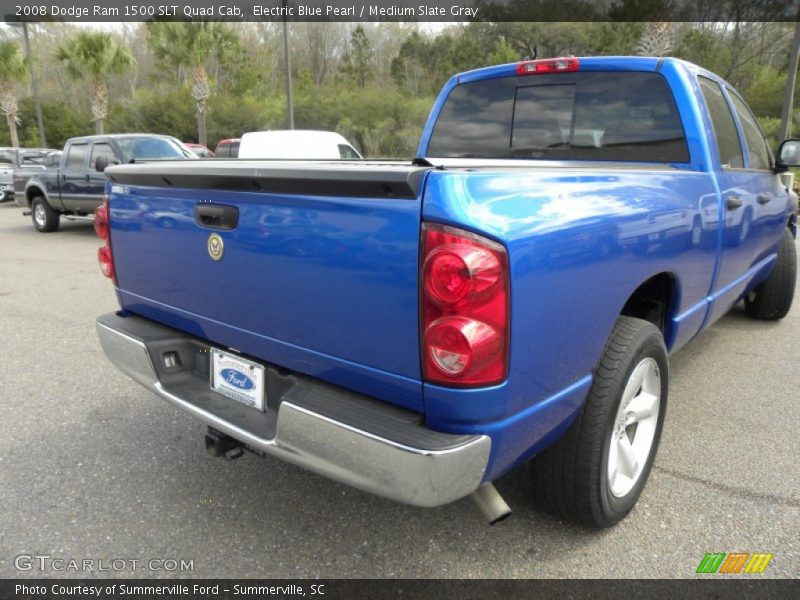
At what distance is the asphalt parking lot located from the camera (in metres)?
2.29

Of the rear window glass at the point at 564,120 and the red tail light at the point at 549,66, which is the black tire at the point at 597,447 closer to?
the rear window glass at the point at 564,120

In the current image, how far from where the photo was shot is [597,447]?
2.18 meters

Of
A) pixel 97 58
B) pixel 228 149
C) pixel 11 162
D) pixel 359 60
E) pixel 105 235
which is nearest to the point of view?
pixel 105 235

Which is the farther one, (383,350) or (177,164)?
(177,164)

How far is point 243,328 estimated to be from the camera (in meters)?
2.23

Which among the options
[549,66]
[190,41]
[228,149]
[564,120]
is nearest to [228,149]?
[228,149]

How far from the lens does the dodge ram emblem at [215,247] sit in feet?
7.18

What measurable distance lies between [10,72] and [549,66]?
34.4m

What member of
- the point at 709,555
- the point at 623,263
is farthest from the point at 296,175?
the point at 709,555

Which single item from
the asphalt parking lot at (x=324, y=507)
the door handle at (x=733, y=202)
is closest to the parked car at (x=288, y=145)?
the asphalt parking lot at (x=324, y=507)

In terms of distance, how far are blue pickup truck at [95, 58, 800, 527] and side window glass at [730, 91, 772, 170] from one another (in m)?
0.83

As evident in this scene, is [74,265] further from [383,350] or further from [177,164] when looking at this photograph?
[383,350]

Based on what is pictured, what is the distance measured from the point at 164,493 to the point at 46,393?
166 cm

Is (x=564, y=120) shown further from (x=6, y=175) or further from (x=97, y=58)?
(x=97, y=58)
